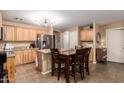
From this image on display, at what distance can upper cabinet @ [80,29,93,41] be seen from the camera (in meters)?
6.42

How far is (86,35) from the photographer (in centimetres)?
665

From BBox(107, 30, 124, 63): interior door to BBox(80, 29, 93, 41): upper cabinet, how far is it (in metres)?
1.08

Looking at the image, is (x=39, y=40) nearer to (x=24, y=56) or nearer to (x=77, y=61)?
(x=24, y=56)

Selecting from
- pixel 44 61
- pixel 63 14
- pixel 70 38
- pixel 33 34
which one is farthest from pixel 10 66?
pixel 70 38

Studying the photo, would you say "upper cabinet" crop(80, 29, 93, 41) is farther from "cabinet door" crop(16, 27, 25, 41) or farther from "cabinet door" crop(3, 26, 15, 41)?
"cabinet door" crop(3, 26, 15, 41)

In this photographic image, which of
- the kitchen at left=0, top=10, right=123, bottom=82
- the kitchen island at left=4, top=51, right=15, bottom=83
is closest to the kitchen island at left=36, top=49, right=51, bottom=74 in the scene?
the kitchen at left=0, top=10, right=123, bottom=82

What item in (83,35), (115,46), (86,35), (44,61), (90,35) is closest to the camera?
(44,61)

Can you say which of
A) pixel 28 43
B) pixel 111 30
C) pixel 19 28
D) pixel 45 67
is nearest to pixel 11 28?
pixel 19 28

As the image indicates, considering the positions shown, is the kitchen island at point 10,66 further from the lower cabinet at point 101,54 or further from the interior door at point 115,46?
the interior door at point 115,46

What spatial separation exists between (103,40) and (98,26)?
94 cm

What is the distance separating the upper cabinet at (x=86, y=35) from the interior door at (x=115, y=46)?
1.08 m

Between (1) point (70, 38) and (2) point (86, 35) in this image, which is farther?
(1) point (70, 38)

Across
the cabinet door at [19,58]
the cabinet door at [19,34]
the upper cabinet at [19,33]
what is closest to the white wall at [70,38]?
the upper cabinet at [19,33]

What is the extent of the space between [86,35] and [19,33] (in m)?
4.06
